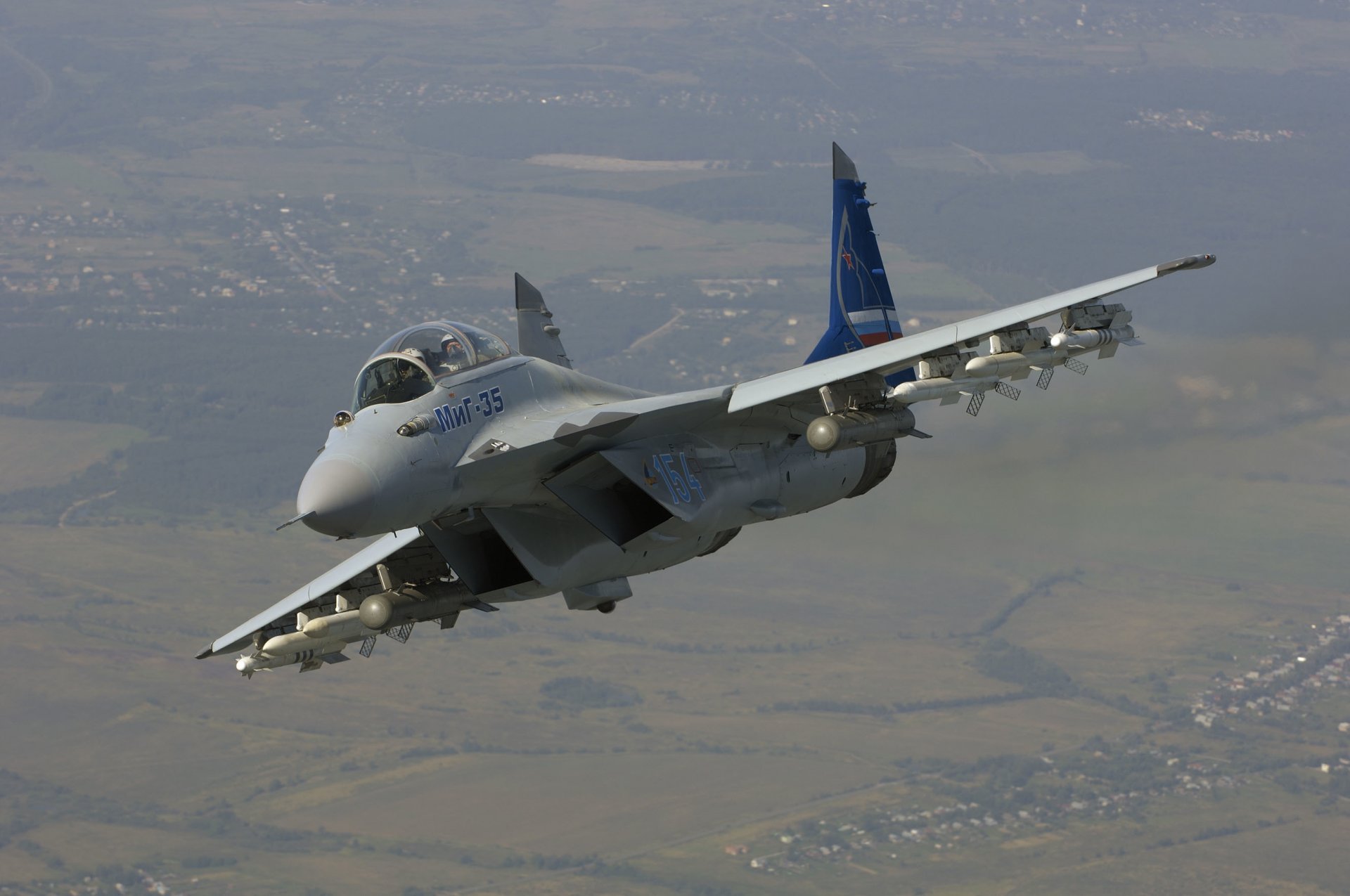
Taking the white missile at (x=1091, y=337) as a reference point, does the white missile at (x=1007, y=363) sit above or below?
below

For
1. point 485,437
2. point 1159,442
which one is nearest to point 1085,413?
point 1159,442

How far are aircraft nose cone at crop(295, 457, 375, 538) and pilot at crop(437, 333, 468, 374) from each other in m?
2.58

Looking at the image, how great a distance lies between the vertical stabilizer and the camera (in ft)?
102

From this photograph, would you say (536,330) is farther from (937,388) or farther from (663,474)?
(937,388)

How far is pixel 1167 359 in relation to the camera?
5197 centimetres

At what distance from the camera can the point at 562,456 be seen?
91.7 ft

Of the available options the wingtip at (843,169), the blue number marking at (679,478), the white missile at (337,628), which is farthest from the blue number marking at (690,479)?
the wingtip at (843,169)

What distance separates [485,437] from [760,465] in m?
5.42

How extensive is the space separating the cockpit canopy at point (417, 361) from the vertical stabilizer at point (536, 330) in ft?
10.8

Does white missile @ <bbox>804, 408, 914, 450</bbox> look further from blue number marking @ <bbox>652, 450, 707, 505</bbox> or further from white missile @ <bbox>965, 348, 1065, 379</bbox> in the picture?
blue number marking @ <bbox>652, 450, 707, 505</bbox>

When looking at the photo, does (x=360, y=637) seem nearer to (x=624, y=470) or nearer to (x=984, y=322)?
(x=624, y=470)

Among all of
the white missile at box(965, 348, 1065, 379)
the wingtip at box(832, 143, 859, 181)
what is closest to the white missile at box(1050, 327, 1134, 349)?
the white missile at box(965, 348, 1065, 379)

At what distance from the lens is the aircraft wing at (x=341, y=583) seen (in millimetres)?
30750

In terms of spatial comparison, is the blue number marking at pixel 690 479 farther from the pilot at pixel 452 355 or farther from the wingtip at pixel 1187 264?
the wingtip at pixel 1187 264
